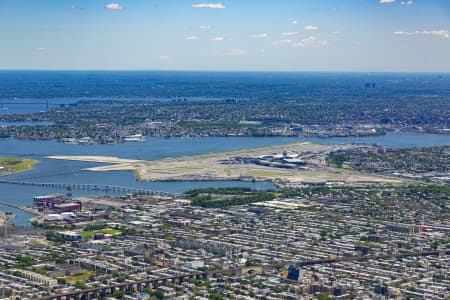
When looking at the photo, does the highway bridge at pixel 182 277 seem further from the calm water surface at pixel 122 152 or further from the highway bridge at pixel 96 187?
the highway bridge at pixel 96 187

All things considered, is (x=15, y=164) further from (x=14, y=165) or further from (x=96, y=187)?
(x=96, y=187)

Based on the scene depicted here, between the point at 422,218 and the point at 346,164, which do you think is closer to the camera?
the point at 422,218

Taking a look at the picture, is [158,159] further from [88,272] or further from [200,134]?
[88,272]

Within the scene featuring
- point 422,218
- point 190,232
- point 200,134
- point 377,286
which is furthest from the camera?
point 200,134

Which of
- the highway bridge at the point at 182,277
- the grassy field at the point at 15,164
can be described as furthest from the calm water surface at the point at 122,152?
the highway bridge at the point at 182,277

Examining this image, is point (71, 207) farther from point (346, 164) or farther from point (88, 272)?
point (346, 164)

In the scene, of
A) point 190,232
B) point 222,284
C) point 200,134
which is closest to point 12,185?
point 190,232

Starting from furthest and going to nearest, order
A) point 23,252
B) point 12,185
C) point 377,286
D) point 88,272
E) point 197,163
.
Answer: point 197,163
point 12,185
point 23,252
point 88,272
point 377,286

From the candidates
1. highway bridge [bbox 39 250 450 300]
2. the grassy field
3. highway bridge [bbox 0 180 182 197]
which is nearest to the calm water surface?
the grassy field
